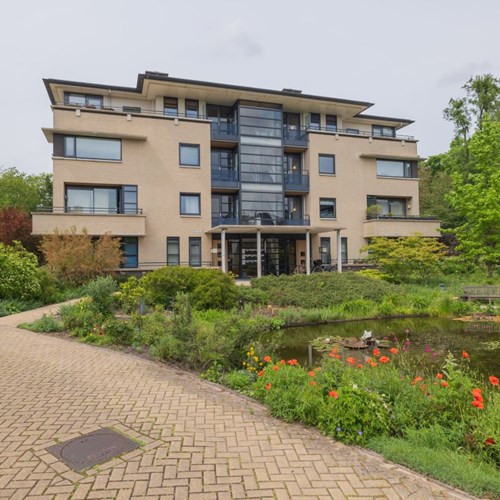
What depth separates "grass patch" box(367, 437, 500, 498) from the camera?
3215mm

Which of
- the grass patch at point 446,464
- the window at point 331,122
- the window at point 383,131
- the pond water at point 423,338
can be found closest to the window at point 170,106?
the window at point 331,122

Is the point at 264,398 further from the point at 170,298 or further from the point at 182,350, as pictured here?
the point at 170,298

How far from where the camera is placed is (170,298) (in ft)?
45.5

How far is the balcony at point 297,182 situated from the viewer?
27156 millimetres

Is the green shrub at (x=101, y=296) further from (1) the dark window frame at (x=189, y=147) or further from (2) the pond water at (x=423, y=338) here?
(1) the dark window frame at (x=189, y=147)

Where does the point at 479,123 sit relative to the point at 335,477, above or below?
above

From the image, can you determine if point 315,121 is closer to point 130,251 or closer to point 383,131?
point 383,131

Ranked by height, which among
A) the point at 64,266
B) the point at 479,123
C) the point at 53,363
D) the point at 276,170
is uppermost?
the point at 479,123

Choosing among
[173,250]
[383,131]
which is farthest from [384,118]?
[173,250]

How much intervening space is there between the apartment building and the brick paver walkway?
16.5 metres

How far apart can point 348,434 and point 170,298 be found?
10574 millimetres

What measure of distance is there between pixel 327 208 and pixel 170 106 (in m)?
13.5

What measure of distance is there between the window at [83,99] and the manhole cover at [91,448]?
25256mm

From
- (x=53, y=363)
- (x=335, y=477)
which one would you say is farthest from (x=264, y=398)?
(x=53, y=363)
